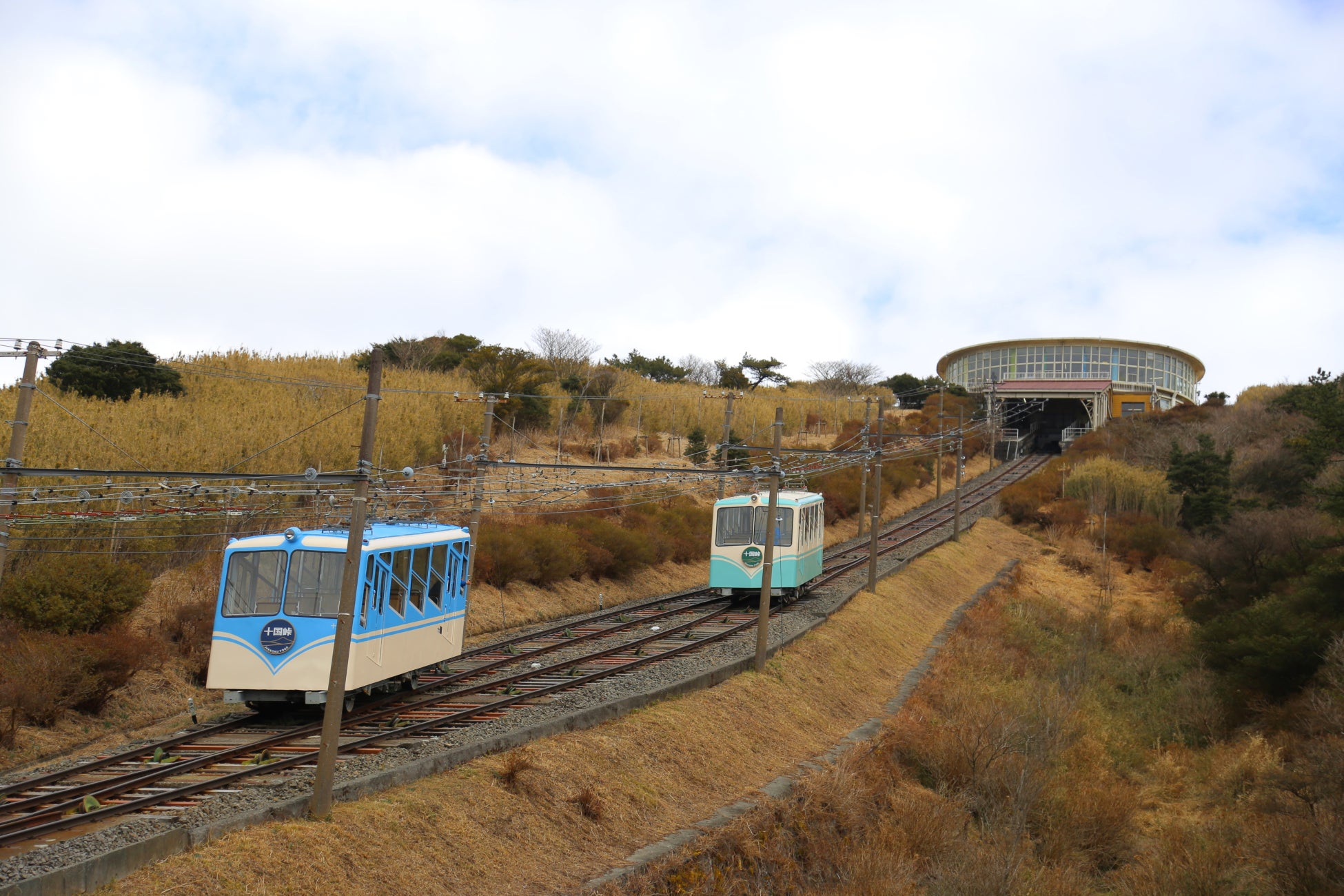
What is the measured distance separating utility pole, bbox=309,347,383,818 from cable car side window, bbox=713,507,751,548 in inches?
670

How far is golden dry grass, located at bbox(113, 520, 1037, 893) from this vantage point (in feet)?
27.0

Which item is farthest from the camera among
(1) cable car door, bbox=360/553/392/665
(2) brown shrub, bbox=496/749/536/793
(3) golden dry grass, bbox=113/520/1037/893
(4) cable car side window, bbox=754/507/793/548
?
(4) cable car side window, bbox=754/507/793/548

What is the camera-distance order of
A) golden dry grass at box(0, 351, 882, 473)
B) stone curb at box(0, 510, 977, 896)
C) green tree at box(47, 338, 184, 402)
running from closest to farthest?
stone curb at box(0, 510, 977, 896), golden dry grass at box(0, 351, 882, 473), green tree at box(47, 338, 184, 402)

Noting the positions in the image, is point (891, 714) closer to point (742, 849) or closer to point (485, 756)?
point (742, 849)

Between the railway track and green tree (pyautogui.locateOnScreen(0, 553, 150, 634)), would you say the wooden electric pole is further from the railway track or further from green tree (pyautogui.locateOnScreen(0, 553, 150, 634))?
green tree (pyautogui.locateOnScreen(0, 553, 150, 634))

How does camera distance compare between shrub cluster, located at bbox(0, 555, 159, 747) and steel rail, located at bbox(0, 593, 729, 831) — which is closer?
steel rail, located at bbox(0, 593, 729, 831)

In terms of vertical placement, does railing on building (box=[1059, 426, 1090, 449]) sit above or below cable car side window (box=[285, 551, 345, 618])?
above

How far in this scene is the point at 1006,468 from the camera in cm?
7269

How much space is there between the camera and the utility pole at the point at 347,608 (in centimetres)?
924

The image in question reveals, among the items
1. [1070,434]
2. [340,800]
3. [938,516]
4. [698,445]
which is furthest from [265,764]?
[1070,434]

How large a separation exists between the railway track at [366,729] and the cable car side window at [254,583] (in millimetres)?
1655

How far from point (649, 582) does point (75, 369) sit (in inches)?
720

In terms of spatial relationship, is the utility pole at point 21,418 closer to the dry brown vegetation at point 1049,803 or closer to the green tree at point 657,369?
the dry brown vegetation at point 1049,803

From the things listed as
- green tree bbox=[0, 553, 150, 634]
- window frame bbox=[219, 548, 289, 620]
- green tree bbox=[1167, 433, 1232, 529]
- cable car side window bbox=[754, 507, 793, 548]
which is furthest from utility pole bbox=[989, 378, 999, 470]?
window frame bbox=[219, 548, 289, 620]
